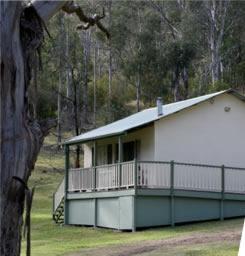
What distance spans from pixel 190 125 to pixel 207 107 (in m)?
1.05

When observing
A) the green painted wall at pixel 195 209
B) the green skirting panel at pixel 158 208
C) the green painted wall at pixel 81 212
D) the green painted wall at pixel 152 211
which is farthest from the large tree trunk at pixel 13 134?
the green painted wall at pixel 81 212

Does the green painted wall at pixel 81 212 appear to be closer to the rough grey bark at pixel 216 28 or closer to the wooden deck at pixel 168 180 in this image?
the wooden deck at pixel 168 180

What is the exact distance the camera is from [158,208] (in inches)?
→ 971

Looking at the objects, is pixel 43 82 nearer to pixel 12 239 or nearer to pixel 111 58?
pixel 111 58

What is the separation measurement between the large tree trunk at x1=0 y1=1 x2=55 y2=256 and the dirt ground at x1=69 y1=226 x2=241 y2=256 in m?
9.14

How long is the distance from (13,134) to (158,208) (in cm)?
1690

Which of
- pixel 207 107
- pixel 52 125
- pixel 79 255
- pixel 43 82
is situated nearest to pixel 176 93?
pixel 43 82

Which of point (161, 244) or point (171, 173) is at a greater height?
point (171, 173)

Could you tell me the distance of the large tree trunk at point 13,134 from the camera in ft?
26.6

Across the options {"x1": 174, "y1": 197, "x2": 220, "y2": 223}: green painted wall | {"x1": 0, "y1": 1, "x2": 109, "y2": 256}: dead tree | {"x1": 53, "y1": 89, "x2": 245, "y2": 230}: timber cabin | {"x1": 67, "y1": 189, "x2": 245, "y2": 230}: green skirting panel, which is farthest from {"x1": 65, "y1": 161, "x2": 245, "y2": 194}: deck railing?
{"x1": 0, "y1": 1, "x2": 109, "y2": 256}: dead tree

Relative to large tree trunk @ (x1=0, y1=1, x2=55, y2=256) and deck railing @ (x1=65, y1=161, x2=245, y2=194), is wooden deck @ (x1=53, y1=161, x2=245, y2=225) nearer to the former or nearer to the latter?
deck railing @ (x1=65, y1=161, x2=245, y2=194)

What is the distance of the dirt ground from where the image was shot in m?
17.8

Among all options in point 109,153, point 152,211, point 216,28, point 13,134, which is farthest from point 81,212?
point 216,28

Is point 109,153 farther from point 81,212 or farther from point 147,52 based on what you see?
point 147,52
